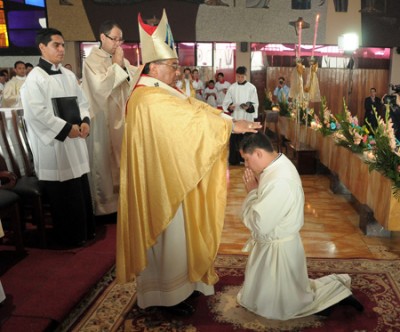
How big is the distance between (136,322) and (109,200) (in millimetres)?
1979

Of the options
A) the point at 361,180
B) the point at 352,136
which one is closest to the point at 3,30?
the point at 352,136

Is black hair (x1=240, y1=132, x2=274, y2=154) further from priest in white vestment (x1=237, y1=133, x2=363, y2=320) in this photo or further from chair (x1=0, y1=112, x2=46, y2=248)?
chair (x1=0, y1=112, x2=46, y2=248)

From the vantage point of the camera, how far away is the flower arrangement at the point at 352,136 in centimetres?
491

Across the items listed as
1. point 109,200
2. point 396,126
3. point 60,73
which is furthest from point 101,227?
point 396,126

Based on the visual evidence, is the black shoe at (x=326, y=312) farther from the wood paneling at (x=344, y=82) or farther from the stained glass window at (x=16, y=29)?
the stained glass window at (x=16, y=29)

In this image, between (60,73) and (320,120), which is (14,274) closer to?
(60,73)

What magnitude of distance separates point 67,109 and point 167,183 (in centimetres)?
161

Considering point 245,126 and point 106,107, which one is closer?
point 245,126

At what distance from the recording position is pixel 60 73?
3.68 m

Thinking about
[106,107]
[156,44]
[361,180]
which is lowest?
[361,180]

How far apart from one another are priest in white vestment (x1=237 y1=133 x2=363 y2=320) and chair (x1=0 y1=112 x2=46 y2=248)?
2.00 metres

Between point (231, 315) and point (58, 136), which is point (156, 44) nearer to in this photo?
point (58, 136)

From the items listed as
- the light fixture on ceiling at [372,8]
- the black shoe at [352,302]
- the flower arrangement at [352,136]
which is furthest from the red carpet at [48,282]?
the light fixture on ceiling at [372,8]

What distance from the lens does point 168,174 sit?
8.42ft
